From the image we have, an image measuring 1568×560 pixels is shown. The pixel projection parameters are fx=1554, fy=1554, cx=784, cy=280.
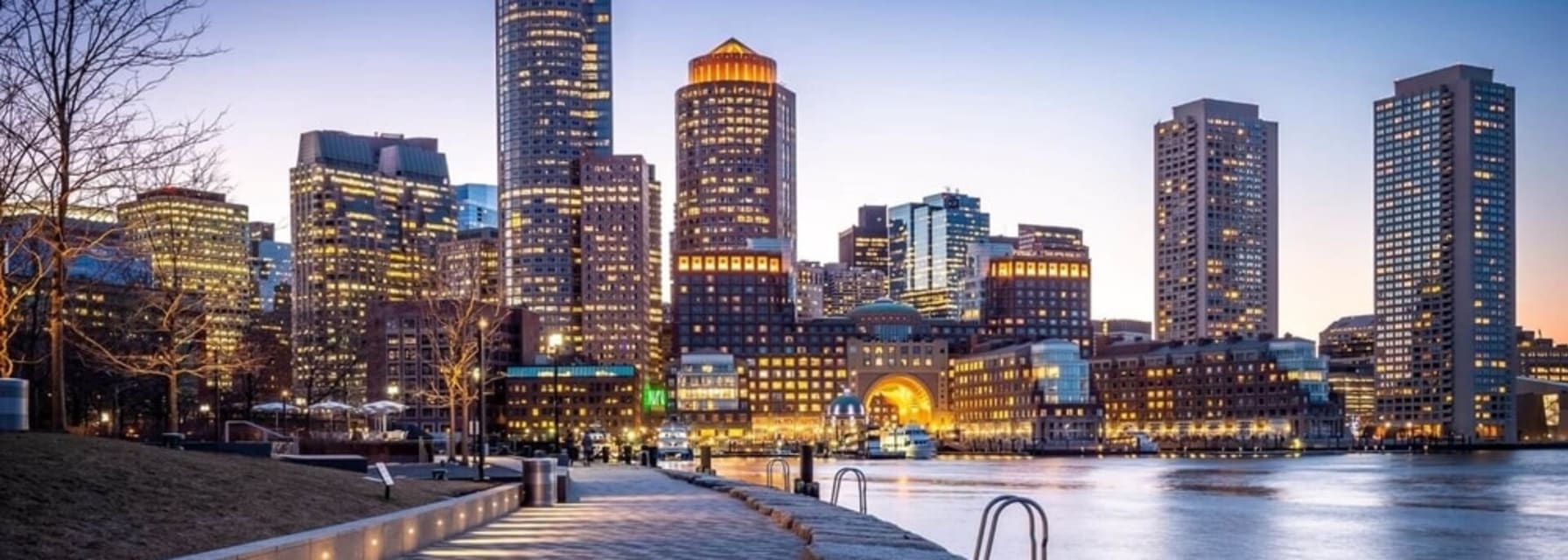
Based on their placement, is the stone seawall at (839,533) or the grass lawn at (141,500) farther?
the stone seawall at (839,533)

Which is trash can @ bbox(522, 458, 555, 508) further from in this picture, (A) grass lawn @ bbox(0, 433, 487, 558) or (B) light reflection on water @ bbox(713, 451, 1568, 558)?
(B) light reflection on water @ bbox(713, 451, 1568, 558)

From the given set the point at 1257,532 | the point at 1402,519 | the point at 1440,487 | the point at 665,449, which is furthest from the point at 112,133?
the point at 665,449

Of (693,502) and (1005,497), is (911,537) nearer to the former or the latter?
(1005,497)

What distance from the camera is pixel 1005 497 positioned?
21641 mm

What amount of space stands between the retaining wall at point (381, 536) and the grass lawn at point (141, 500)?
897mm

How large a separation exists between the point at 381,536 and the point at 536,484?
16.4 m

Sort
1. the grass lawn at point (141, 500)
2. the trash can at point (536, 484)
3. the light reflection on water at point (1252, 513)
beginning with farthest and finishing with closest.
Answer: the light reflection on water at point (1252, 513)
the trash can at point (536, 484)
the grass lawn at point (141, 500)

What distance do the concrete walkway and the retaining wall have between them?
28 cm

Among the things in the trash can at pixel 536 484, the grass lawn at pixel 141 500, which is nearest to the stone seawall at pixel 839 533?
the trash can at pixel 536 484

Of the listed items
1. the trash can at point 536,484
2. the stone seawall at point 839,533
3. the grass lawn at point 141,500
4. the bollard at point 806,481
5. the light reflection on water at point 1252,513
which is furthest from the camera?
the light reflection on water at point 1252,513

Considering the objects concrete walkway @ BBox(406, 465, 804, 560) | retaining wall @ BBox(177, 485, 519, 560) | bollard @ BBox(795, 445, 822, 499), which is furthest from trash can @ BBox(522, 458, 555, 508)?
bollard @ BBox(795, 445, 822, 499)

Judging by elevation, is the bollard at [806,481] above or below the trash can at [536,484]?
below

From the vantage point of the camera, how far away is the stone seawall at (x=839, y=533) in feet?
60.9

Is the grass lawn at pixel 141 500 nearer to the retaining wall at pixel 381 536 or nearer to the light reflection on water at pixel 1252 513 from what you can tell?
the retaining wall at pixel 381 536
